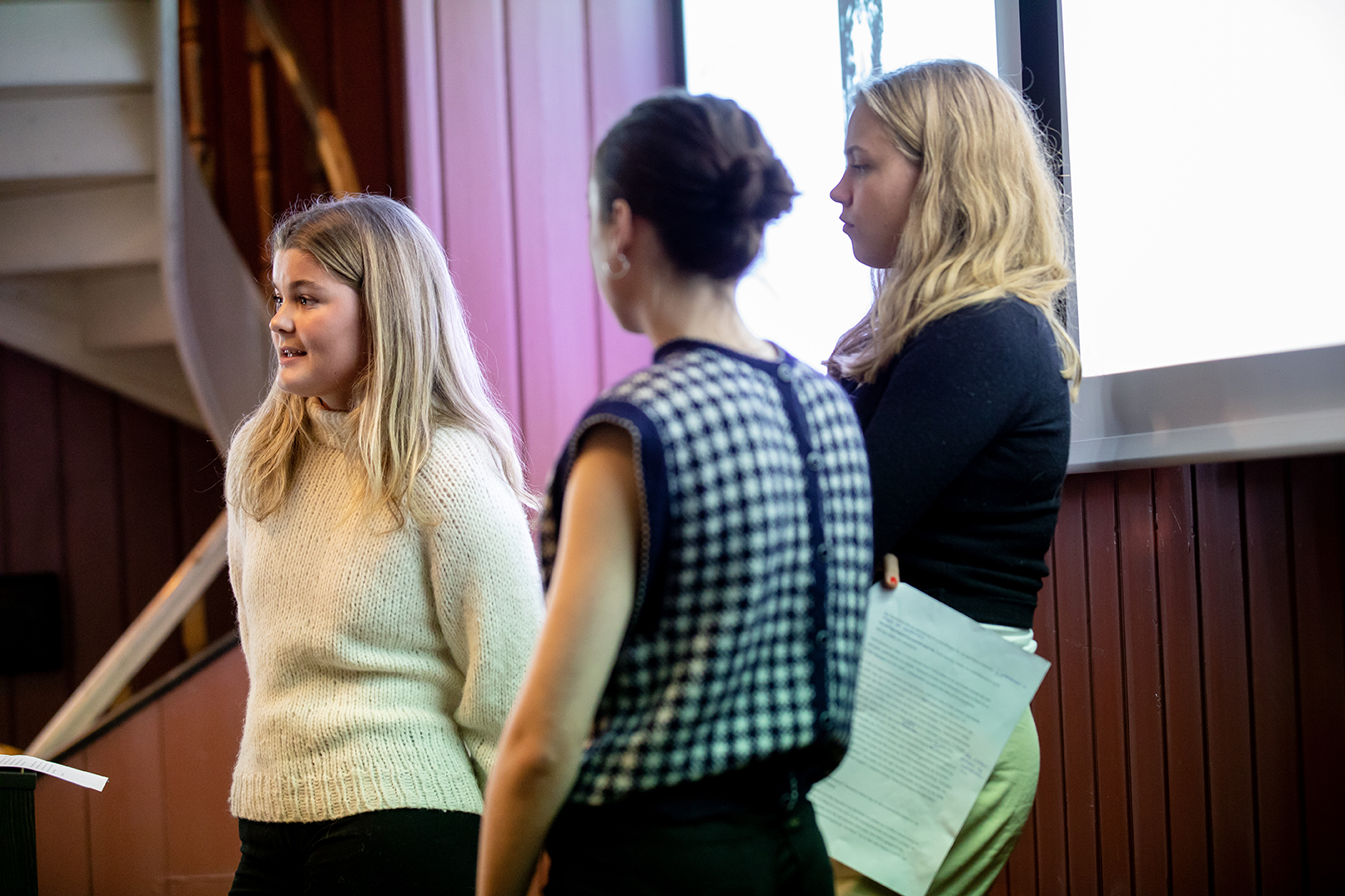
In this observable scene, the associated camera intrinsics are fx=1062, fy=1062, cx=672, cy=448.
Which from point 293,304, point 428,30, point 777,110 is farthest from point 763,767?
point 428,30

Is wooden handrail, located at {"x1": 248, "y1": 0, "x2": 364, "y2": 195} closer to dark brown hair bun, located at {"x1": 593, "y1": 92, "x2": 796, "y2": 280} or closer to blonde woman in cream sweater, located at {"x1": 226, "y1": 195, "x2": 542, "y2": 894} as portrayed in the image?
blonde woman in cream sweater, located at {"x1": 226, "y1": 195, "x2": 542, "y2": 894}

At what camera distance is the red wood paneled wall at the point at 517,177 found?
8.32 ft

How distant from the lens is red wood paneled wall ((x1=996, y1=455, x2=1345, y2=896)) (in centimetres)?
131

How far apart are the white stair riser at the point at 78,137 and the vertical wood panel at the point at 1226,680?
2867 mm

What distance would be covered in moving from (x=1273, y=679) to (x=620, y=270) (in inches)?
41.9

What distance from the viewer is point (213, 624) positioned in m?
3.93

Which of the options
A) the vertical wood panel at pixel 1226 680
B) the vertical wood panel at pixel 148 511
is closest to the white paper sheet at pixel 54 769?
the vertical wood panel at pixel 1226 680

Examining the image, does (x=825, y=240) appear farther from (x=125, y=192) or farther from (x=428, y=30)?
(x=125, y=192)

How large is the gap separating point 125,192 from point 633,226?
2.96 meters

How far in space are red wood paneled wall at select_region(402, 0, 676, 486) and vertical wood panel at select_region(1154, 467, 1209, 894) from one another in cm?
138

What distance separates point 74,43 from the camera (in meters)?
2.85

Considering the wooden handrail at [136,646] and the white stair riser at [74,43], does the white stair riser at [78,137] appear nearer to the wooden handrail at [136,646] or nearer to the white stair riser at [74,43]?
the white stair riser at [74,43]

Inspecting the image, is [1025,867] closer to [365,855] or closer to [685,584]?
[365,855]

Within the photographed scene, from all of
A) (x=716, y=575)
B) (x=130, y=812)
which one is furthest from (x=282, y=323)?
(x=130, y=812)
